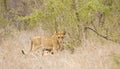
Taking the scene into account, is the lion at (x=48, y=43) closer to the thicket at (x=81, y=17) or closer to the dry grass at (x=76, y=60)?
the thicket at (x=81, y=17)

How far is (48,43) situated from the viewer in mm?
12234

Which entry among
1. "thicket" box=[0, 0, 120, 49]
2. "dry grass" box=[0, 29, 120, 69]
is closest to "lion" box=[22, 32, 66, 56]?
"thicket" box=[0, 0, 120, 49]

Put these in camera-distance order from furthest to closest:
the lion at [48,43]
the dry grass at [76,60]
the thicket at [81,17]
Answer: the lion at [48,43]
the thicket at [81,17]
the dry grass at [76,60]

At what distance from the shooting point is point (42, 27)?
570 inches

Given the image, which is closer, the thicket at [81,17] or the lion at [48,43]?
the thicket at [81,17]

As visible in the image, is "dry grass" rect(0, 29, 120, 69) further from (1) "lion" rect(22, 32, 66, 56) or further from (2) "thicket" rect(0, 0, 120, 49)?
(1) "lion" rect(22, 32, 66, 56)

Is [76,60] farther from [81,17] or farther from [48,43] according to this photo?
[48,43]

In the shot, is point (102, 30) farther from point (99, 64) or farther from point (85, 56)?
point (99, 64)

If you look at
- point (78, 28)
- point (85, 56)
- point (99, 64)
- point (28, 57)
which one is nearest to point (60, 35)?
point (78, 28)

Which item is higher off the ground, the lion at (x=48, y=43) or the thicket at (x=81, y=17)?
the thicket at (x=81, y=17)

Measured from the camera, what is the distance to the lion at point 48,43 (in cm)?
1185

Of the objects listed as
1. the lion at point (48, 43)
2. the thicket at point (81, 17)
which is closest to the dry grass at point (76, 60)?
the thicket at point (81, 17)

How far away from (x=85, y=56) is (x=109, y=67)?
1603mm

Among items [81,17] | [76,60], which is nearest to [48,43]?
[81,17]
